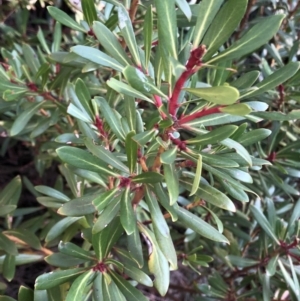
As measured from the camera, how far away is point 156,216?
0.66 metres

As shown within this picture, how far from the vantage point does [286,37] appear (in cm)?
138

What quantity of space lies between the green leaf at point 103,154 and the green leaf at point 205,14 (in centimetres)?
23

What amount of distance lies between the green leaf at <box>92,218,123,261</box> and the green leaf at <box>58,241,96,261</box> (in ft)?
0.10

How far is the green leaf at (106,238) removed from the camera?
711 mm

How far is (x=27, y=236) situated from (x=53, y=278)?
372 millimetres

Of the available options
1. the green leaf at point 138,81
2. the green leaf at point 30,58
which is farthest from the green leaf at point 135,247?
the green leaf at point 30,58

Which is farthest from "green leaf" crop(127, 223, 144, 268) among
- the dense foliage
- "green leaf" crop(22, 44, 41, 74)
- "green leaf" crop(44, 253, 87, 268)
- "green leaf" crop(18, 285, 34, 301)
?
"green leaf" crop(22, 44, 41, 74)

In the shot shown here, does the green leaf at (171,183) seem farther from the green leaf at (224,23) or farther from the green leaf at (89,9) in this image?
the green leaf at (89,9)

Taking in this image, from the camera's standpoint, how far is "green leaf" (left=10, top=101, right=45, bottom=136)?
3.31ft

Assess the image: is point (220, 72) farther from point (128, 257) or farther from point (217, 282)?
point (217, 282)

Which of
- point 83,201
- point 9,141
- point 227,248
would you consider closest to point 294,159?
point 227,248

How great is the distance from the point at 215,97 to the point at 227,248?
37.4 inches

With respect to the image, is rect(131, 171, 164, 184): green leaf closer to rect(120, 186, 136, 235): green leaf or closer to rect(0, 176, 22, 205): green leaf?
rect(120, 186, 136, 235): green leaf

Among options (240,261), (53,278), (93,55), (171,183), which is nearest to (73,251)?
(53,278)
